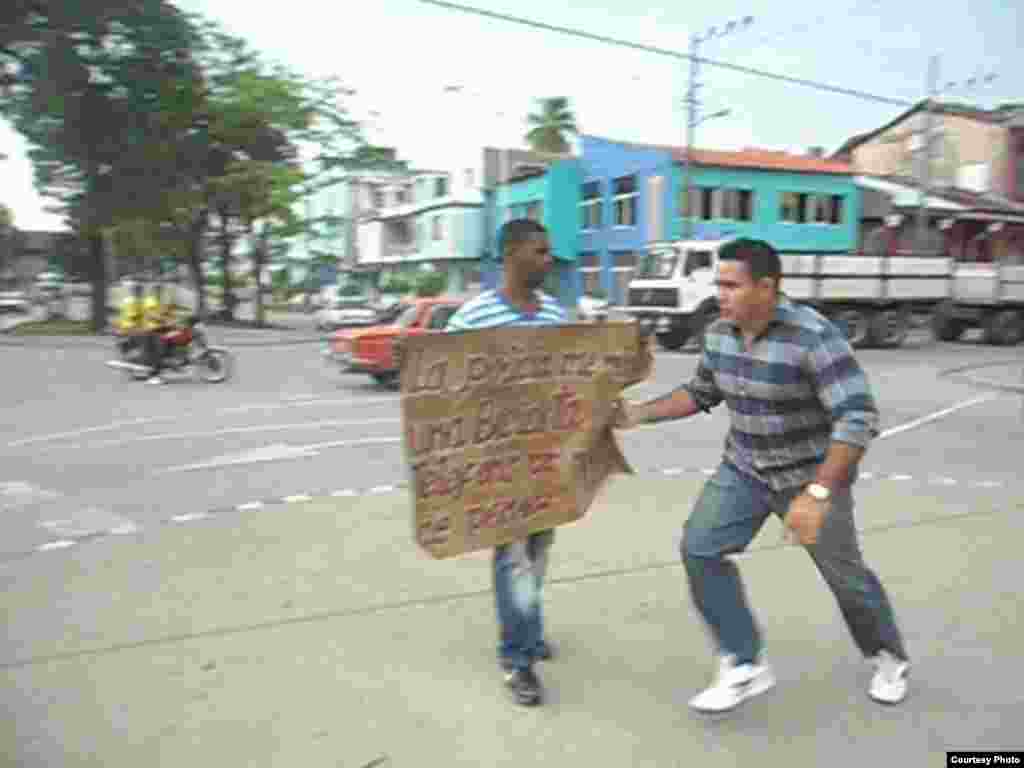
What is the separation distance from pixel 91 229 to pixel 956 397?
96.4 ft

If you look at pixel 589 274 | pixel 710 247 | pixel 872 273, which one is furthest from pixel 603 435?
pixel 589 274

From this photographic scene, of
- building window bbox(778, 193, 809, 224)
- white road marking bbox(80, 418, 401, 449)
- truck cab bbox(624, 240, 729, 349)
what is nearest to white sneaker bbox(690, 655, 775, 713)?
white road marking bbox(80, 418, 401, 449)

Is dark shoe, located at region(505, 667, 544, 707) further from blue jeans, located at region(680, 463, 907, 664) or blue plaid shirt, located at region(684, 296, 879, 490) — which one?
blue plaid shirt, located at region(684, 296, 879, 490)

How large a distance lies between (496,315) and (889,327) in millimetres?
24031

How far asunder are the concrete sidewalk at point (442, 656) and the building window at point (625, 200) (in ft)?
110

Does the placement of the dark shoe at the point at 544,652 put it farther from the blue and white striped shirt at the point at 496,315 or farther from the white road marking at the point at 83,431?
the white road marking at the point at 83,431

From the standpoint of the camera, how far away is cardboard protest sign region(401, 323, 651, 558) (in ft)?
10.9

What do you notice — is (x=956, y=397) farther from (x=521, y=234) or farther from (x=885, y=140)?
(x=885, y=140)

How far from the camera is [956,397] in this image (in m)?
14.1

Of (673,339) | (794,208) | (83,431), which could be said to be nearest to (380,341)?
(83,431)

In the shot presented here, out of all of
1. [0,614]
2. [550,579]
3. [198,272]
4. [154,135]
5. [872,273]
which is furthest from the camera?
[198,272]

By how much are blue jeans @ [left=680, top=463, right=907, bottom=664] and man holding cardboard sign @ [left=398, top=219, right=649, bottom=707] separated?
0.48 m

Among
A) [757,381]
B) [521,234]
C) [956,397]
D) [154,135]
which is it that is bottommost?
[956,397]

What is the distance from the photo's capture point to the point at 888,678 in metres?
3.45
